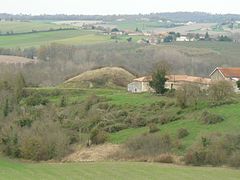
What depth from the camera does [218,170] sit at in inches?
1197

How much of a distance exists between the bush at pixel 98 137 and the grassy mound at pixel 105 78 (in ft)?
105

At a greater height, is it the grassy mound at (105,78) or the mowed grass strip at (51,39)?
the grassy mound at (105,78)

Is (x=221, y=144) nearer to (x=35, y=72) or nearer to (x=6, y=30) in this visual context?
(x=35, y=72)

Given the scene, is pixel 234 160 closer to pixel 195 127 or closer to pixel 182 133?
pixel 182 133

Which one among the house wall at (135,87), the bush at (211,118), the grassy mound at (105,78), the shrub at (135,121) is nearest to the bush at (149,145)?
the bush at (211,118)

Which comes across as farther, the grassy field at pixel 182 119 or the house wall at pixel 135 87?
the house wall at pixel 135 87

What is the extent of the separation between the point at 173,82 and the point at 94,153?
25.9 meters

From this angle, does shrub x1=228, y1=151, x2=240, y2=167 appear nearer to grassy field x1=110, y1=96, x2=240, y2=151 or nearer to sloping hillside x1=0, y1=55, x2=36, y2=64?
grassy field x1=110, y1=96, x2=240, y2=151

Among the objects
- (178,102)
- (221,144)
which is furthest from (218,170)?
(178,102)

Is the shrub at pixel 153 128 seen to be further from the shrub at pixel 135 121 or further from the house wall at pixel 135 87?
the house wall at pixel 135 87

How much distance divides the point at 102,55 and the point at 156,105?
59.9 m

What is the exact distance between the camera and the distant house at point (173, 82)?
60594 millimetres

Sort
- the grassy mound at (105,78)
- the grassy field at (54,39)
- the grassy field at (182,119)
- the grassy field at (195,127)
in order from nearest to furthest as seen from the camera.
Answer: the grassy field at (195,127) < the grassy field at (182,119) < the grassy mound at (105,78) < the grassy field at (54,39)

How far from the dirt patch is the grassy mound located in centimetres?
3445
